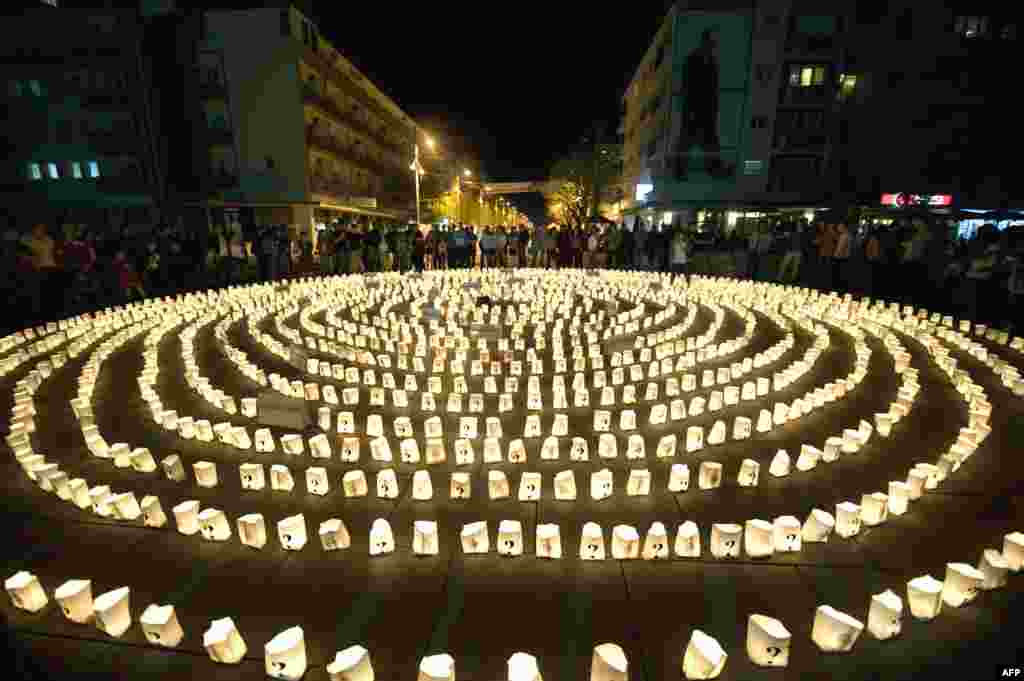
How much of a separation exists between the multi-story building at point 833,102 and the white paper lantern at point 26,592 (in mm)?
31293

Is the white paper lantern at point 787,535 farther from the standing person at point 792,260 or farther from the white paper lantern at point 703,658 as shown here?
the standing person at point 792,260

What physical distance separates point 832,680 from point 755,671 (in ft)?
0.96

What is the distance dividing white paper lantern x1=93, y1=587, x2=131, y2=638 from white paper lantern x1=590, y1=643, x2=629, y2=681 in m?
2.08

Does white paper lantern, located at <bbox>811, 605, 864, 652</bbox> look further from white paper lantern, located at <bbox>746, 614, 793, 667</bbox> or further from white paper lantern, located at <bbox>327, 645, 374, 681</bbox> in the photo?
white paper lantern, located at <bbox>327, 645, 374, 681</bbox>

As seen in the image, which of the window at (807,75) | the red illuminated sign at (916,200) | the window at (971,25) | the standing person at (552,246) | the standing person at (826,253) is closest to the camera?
the standing person at (826,253)

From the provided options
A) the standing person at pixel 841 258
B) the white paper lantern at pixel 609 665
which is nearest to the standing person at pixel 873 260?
the standing person at pixel 841 258

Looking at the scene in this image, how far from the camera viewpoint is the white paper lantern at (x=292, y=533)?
301 cm

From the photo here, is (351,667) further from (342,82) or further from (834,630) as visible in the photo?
(342,82)

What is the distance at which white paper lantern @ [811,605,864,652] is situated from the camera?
7.12ft

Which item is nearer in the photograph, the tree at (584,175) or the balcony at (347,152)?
the balcony at (347,152)

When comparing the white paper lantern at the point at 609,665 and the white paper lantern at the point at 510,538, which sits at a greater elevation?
the white paper lantern at the point at 609,665

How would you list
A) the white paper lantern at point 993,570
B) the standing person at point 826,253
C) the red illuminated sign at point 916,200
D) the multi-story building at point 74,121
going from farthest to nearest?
the multi-story building at point 74,121
the red illuminated sign at point 916,200
the standing person at point 826,253
the white paper lantern at point 993,570

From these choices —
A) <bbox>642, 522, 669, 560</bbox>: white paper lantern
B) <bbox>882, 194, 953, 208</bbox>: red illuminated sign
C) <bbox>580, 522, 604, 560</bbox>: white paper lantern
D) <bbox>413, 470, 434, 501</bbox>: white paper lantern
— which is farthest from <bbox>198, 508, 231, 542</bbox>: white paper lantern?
<bbox>882, 194, 953, 208</bbox>: red illuminated sign

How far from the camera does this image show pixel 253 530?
9.95 ft
